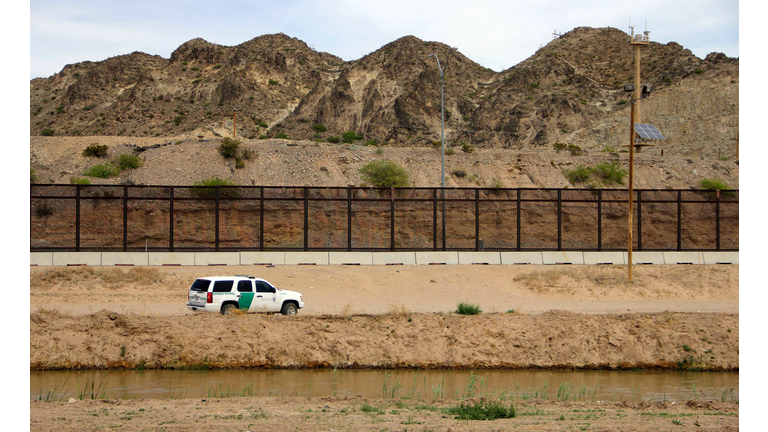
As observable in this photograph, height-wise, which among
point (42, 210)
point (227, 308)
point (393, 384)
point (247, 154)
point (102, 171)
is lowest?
point (393, 384)

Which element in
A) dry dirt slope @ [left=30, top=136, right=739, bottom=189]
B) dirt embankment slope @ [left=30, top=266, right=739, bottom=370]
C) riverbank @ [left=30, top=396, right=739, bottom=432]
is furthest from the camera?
dry dirt slope @ [left=30, top=136, right=739, bottom=189]

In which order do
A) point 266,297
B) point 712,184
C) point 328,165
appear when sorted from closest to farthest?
point 266,297 < point 712,184 < point 328,165

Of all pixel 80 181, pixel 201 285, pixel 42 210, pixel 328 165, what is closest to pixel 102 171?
pixel 80 181

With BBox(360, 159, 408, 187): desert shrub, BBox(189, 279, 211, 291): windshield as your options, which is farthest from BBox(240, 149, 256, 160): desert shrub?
BBox(189, 279, 211, 291): windshield

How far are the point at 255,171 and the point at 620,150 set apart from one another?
46.3 m

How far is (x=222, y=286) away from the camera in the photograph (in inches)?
784

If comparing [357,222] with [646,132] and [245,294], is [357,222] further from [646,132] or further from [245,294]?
[245,294]

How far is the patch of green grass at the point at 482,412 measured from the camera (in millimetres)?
10688

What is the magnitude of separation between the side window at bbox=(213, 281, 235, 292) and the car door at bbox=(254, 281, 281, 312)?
36.4 inches

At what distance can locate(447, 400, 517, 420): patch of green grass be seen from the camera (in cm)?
1069

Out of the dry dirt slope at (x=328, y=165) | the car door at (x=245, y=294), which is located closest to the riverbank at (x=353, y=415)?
the car door at (x=245, y=294)

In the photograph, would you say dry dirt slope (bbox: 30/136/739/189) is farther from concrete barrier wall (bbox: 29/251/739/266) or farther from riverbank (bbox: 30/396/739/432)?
riverbank (bbox: 30/396/739/432)

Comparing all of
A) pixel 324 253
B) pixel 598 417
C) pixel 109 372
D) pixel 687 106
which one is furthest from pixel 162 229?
pixel 687 106

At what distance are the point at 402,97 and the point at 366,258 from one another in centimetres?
6548
